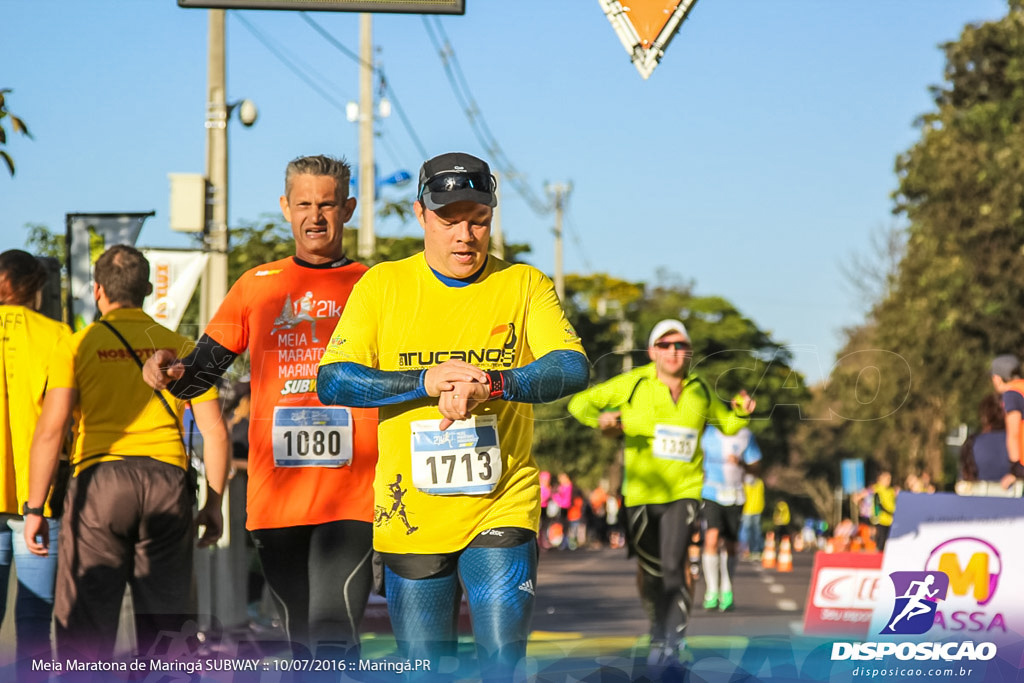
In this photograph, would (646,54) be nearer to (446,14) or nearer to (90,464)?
(446,14)

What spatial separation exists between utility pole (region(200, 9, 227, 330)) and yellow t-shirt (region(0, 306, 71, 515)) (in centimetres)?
510

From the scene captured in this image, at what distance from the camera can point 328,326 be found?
6.28 metres

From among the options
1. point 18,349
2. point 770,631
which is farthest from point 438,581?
point 770,631

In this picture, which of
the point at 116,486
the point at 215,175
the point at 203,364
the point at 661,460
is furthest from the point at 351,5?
the point at 215,175

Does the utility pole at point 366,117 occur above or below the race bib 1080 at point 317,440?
above

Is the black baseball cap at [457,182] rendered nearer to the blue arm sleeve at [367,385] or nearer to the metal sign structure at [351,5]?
the blue arm sleeve at [367,385]

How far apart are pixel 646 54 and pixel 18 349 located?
Answer: 120 inches

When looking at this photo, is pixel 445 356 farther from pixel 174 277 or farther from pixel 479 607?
pixel 174 277

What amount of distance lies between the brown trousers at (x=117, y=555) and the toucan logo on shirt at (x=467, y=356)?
1.98 metres

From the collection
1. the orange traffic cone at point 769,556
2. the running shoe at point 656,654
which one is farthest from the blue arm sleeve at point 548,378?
the orange traffic cone at point 769,556

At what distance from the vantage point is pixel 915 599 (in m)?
7.65

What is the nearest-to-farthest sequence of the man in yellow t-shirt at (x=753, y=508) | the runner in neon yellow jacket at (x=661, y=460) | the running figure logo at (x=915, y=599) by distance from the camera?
the running figure logo at (x=915, y=599)
the runner in neon yellow jacket at (x=661, y=460)
the man in yellow t-shirt at (x=753, y=508)

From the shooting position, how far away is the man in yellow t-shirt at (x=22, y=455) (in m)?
6.71

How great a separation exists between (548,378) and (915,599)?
11.4 ft
